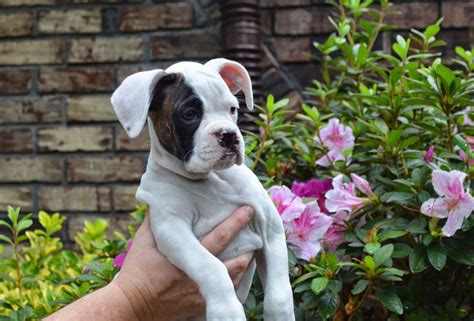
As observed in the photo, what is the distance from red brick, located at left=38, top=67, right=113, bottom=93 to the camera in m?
3.18

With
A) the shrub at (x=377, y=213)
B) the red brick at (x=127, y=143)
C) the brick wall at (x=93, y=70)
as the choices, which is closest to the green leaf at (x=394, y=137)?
the shrub at (x=377, y=213)

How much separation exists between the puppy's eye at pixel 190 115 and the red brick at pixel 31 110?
2221mm

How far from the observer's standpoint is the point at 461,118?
1806 mm

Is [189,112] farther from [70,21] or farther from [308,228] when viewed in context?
[70,21]

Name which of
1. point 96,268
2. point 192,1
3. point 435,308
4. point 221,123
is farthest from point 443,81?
point 192,1

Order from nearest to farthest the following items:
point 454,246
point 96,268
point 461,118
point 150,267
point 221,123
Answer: point 221,123, point 150,267, point 454,246, point 96,268, point 461,118

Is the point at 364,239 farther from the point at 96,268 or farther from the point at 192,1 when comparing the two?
the point at 192,1

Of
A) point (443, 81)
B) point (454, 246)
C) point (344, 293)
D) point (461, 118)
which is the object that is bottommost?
point (344, 293)

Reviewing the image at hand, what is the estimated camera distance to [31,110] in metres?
3.25

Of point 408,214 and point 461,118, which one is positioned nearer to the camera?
point 408,214

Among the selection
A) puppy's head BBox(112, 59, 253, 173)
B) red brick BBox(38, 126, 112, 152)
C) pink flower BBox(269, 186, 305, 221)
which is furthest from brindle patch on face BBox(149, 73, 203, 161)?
red brick BBox(38, 126, 112, 152)

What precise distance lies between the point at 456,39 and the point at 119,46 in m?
1.54

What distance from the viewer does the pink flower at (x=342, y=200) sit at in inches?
63.5

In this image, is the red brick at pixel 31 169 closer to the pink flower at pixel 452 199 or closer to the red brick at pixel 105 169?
the red brick at pixel 105 169
